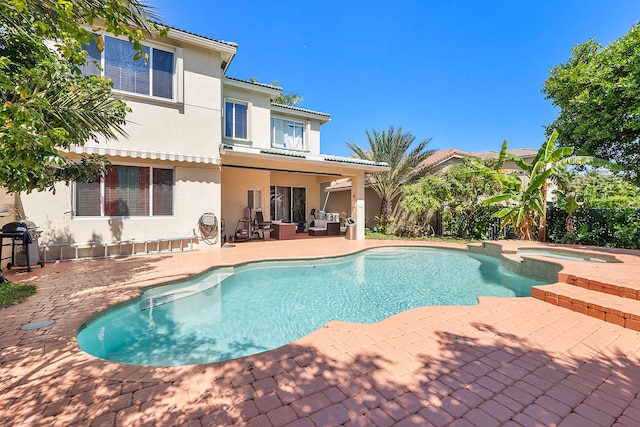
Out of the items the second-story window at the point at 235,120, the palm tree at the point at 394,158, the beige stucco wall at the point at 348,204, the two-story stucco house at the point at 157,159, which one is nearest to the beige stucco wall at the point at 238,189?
the second-story window at the point at 235,120

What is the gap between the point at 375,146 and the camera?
76.7ft

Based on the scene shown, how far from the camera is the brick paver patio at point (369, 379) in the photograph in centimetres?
289

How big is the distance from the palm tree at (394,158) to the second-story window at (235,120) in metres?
10.1

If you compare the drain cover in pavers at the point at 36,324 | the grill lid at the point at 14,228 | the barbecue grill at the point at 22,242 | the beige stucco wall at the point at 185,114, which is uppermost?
the beige stucco wall at the point at 185,114

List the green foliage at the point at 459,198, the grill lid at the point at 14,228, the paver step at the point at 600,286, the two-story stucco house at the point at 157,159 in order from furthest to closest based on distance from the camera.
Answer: the green foliage at the point at 459,198 → the two-story stucco house at the point at 157,159 → the grill lid at the point at 14,228 → the paver step at the point at 600,286

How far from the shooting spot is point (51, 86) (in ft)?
17.6

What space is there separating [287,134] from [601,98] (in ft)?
57.2

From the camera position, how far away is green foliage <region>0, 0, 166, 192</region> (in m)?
2.97

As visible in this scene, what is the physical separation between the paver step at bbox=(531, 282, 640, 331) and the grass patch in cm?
1279

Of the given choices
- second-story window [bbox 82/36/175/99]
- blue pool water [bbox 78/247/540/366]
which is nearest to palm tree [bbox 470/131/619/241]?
blue pool water [bbox 78/247/540/366]

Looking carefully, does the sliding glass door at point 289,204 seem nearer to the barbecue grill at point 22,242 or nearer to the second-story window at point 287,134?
the second-story window at point 287,134

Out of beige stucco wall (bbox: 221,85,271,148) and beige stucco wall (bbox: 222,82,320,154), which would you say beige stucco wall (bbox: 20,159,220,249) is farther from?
beige stucco wall (bbox: 221,85,271,148)

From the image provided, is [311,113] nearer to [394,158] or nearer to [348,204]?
[394,158]

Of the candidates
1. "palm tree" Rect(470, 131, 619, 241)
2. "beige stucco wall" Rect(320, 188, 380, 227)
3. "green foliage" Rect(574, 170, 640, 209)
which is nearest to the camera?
"palm tree" Rect(470, 131, 619, 241)
